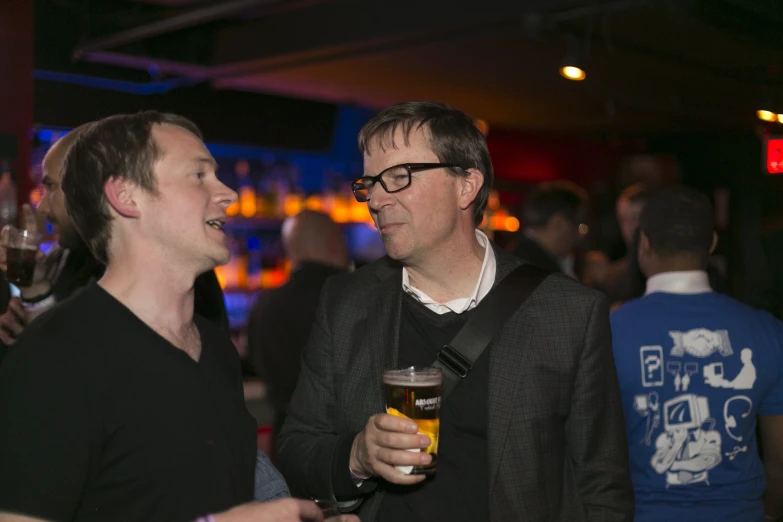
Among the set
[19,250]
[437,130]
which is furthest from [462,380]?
[19,250]

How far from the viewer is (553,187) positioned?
16.6ft

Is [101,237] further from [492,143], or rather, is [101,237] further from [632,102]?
[492,143]

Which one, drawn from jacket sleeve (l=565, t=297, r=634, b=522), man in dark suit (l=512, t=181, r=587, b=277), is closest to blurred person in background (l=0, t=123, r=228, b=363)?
jacket sleeve (l=565, t=297, r=634, b=522)

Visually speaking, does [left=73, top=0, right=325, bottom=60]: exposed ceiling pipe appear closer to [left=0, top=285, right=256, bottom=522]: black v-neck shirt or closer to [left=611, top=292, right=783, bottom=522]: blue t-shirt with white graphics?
[left=611, top=292, right=783, bottom=522]: blue t-shirt with white graphics

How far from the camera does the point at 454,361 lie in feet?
6.16

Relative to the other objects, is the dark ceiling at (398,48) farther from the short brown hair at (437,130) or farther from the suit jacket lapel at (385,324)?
the suit jacket lapel at (385,324)

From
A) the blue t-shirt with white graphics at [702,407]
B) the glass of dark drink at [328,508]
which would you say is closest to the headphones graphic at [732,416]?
the blue t-shirt with white graphics at [702,407]

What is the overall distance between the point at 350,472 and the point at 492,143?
7.47 m

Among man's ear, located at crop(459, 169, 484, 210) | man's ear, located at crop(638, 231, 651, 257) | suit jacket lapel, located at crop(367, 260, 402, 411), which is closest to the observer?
suit jacket lapel, located at crop(367, 260, 402, 411)

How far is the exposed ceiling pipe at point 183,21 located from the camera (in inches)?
185

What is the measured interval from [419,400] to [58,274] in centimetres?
177

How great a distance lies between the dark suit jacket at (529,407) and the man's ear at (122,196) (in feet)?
2.13

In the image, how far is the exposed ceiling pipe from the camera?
15.4 ft

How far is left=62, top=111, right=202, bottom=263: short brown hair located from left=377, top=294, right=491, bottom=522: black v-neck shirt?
76 centimetres
